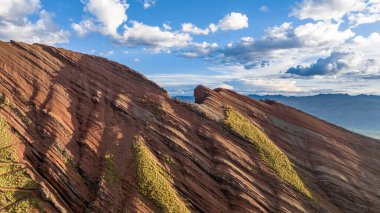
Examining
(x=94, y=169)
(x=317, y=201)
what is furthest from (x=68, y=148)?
(x=317, y=201)

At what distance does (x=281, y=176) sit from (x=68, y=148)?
39228 millimetres

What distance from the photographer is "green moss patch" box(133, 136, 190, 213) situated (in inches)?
2299

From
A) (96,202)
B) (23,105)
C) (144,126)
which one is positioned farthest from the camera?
(144,126)

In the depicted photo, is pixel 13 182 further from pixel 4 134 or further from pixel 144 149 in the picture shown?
pixel 144 149

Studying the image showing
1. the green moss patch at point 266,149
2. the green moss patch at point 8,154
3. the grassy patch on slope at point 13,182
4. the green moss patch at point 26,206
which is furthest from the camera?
the green moss patch at point 266,149

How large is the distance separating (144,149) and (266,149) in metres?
26.0

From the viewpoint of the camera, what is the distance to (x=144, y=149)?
65688 mm

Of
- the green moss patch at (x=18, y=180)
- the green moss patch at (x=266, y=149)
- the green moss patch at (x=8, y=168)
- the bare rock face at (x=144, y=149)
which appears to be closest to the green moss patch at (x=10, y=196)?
the green moss patch at (x=18, y=180)

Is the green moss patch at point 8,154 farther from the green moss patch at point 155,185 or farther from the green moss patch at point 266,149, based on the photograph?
the green moss patch at point 266,149

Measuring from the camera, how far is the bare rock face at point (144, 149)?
2297 inches

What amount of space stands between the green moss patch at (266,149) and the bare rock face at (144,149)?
77 centimetres

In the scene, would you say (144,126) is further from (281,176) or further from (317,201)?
(317,201)

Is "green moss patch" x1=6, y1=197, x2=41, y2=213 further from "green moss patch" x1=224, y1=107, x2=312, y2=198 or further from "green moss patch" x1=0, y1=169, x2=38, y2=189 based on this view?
"green moss patch" x1=224, y1=107, x2=312, y2=198

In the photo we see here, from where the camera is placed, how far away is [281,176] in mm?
72938
